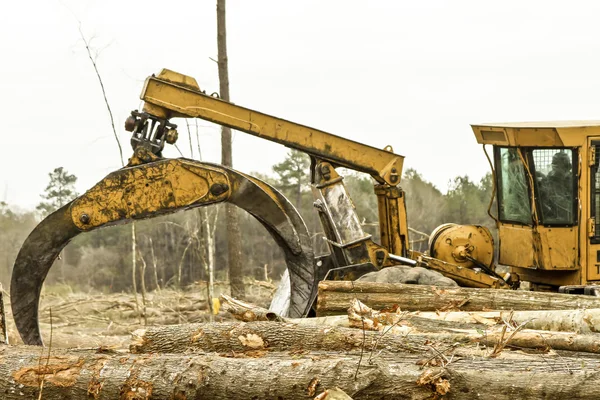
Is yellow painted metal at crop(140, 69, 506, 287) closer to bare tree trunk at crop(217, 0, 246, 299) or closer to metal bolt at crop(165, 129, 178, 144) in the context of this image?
metal bolt at crop(165, 129, 178, 144)

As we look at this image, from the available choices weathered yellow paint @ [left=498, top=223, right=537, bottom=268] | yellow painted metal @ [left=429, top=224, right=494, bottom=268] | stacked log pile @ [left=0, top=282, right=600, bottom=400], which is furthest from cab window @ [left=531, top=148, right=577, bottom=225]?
stacked log pile @ [left=0, top=282, right=600, bottom=400]

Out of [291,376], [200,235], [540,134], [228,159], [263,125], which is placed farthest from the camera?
[200,235]

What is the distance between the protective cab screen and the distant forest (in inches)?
526

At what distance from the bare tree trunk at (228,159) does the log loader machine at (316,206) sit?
4.36 meters

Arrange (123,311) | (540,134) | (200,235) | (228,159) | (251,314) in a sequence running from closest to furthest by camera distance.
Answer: (251,314)
(540,134)
(228,159)
(123,311)
(200,235)

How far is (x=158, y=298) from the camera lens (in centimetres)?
1720

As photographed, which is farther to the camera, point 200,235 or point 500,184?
point 200,235

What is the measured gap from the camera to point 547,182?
1063cm

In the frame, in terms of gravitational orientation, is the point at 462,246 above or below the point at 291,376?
above

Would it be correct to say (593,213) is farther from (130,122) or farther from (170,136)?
(130,122)

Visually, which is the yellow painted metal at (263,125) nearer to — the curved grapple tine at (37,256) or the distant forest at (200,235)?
the curved grapple tine at (37,256)

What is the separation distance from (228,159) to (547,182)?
5.83m

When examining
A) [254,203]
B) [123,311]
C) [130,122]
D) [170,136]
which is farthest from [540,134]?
[123,311]

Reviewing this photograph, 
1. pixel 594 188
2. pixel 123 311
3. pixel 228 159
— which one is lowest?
pixel 123 311
